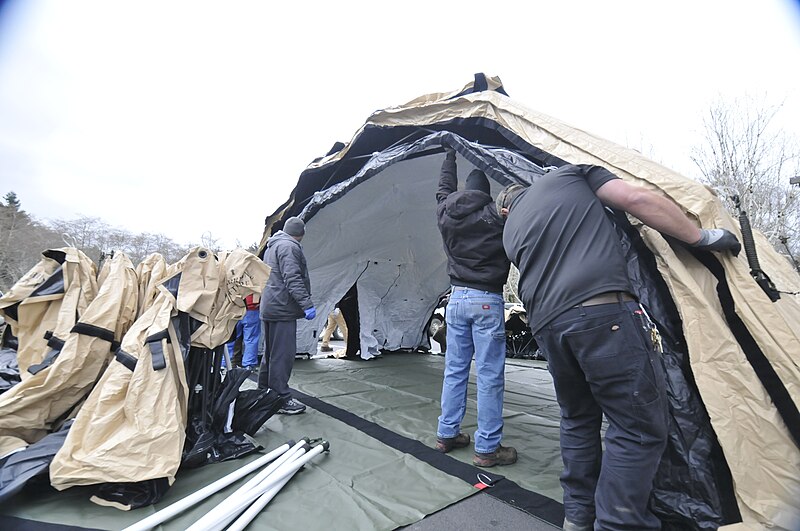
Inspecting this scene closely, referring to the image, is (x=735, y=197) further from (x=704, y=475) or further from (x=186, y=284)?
(x=186, y=284)

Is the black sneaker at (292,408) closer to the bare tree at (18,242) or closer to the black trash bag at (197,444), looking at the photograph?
the black trash bag at (197,444)

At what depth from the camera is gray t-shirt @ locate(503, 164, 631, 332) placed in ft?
4.91

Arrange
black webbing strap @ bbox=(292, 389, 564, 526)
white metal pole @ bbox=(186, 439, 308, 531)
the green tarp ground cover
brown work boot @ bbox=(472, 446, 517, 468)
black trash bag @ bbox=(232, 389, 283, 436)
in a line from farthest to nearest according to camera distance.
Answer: black trash bag @ bbox=(232, 389, 283, 436)
the green tarp ground cover
brown work boot @ bbox=(472, 446, 517, 468)
black webbing strap @ bbox=(292, 389, 564, 526)
white metal pole @ bbox=(186, 439, 308, 531)

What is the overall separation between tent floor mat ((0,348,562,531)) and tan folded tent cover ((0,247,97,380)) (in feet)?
2.83

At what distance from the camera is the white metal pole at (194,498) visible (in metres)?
1.54

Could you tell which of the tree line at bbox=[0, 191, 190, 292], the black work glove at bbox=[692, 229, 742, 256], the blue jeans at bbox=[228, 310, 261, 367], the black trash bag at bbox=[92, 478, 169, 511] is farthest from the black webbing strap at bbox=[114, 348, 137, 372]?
the tree line at bbox=[0, 191, 190, 292]

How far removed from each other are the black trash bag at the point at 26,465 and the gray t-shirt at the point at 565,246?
2327mm

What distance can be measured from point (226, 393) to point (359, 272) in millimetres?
3588

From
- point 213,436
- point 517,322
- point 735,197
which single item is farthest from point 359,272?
point 735,197

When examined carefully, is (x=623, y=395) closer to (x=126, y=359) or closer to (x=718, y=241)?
(x=718, y=241)

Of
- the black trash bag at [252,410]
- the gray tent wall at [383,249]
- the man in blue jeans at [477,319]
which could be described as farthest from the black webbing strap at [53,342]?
the gray tent wall at [383,249]

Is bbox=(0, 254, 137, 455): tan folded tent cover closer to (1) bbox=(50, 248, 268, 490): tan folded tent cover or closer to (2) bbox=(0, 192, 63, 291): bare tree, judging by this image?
(1) bbox=(50, 248, 268, 490): tan folded tent cover

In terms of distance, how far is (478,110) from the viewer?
2.84 m

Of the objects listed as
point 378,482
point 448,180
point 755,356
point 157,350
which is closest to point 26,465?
point 157,350
